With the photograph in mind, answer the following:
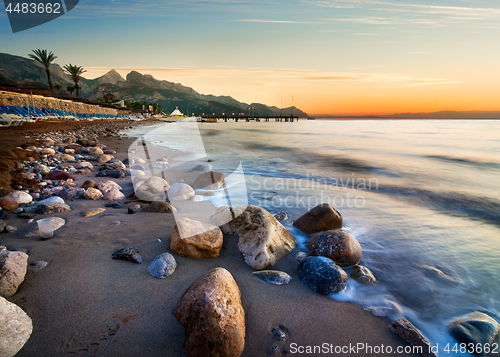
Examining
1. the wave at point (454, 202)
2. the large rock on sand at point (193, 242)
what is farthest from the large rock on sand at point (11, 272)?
the wave at point (454, 202)

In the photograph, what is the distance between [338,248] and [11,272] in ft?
11.2

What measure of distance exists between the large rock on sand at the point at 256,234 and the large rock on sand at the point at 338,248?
40 centimetres

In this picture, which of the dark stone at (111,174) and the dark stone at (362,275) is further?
the dark stone at (111,174)

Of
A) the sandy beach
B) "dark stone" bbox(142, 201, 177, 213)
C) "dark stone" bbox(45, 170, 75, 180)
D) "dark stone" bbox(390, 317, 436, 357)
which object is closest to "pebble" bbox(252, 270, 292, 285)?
the sandy beach

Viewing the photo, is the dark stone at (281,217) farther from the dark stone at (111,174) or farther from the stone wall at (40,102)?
the stone wall at (40,102)

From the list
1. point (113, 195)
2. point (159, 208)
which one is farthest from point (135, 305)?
point (113, 195)

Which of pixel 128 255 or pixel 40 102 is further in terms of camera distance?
pixel 40 102

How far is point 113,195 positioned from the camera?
439cm

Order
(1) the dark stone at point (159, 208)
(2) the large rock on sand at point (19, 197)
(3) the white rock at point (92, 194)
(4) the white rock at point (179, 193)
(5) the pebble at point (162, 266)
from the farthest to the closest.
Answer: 1. (4) the white rock at point (179, 193)
2. (3) the white rock at point (92, 194)
3. (1) the dark stone at point (159, 208)
4. (2) the large rock on sand at point (19, 197)
5. (5) the pebble at point (162, 266)

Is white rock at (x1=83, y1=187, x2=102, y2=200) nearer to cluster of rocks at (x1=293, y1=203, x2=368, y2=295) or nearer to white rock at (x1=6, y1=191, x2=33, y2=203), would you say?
white rock at (x1=6, y1=191, x2=33, y2=203)

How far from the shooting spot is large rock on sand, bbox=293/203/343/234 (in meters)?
3.81

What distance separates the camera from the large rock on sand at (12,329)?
154 cm

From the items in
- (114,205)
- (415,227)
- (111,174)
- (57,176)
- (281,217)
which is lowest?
(415,227)

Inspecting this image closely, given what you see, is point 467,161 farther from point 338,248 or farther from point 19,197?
point 19,197
